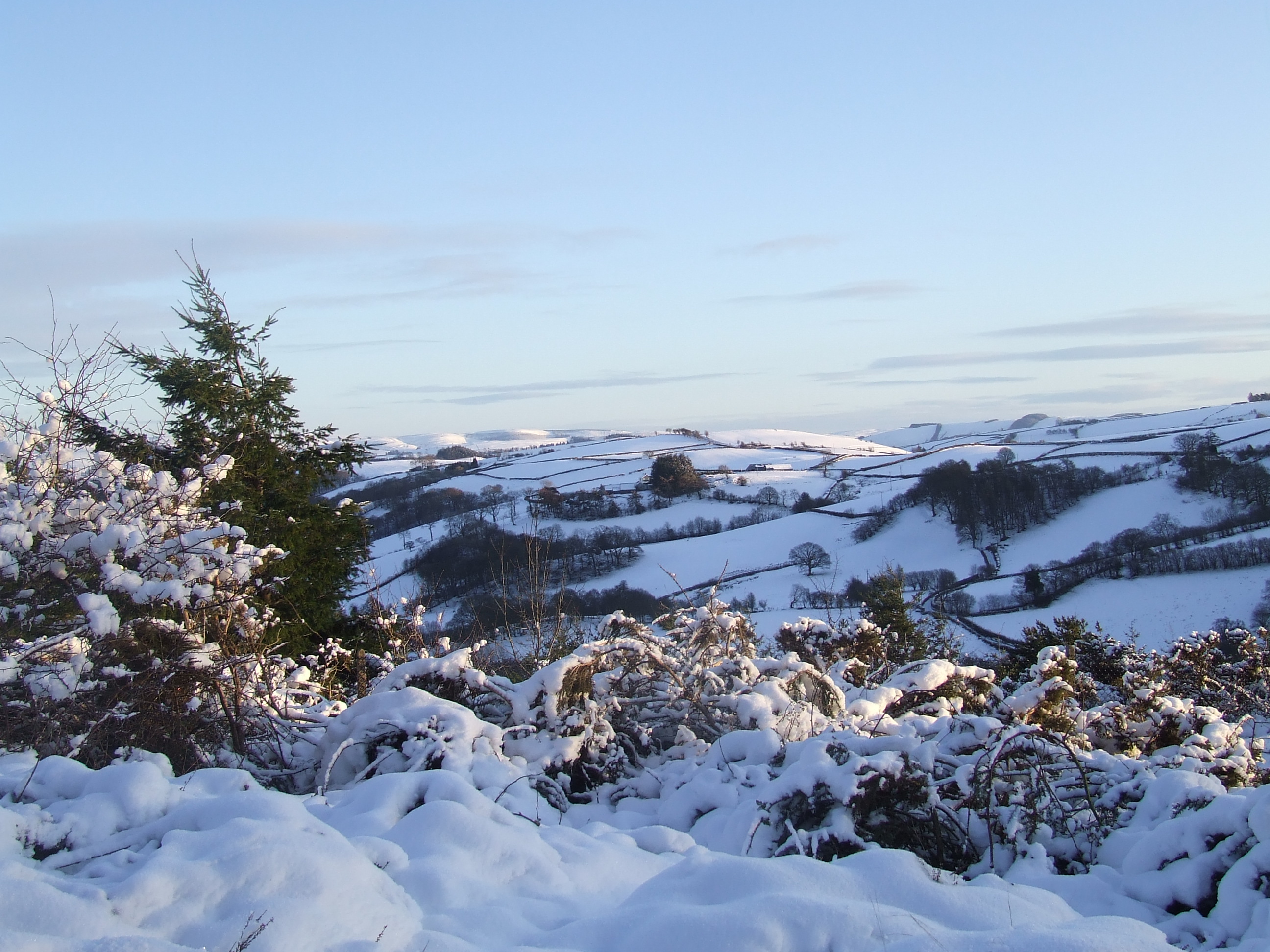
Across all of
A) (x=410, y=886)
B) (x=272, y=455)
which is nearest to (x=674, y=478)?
(x=272, y=455)

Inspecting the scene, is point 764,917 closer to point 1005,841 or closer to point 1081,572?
point 1005,841

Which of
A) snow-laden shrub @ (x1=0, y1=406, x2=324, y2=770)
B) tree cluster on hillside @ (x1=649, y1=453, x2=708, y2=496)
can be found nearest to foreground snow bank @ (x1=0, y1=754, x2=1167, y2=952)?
snow-laden shrub @ (x1=0, y1=406, x2=324, y2=770)

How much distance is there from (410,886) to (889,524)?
50.6 m

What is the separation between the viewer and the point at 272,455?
1351cm

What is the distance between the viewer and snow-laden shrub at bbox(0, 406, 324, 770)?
4246 mm

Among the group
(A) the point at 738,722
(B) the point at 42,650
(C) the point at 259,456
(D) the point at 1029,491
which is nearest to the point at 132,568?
(B) the point at 42,650

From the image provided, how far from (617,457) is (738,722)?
7527 centimetres

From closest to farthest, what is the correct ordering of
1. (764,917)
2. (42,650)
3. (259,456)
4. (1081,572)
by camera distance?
(764,917), (42,650), (259,456), (1081,572)

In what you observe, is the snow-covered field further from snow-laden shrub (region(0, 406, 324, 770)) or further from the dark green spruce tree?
the dark green spruce tree

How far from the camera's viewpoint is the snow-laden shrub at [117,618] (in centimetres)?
425

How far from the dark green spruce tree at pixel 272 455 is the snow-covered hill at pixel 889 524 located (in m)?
1.10

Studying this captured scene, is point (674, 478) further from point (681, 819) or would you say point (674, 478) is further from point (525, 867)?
point (525, 867)

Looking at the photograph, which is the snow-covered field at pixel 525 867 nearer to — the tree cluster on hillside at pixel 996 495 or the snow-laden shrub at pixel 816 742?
the snow-laden shrub at pixel 816 742

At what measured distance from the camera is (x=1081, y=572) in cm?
3931
